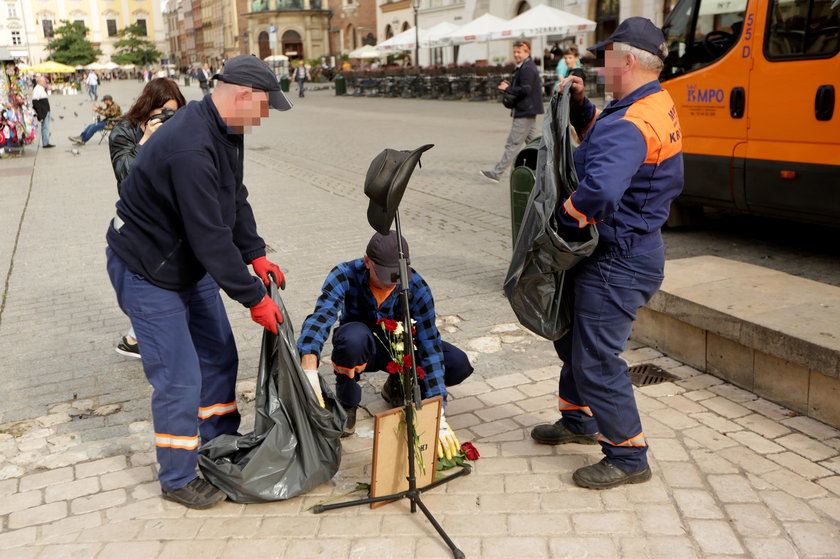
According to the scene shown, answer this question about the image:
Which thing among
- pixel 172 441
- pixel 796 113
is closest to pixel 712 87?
pixel 796 113

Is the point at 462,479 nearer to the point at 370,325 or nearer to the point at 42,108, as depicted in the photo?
the point at 370,325

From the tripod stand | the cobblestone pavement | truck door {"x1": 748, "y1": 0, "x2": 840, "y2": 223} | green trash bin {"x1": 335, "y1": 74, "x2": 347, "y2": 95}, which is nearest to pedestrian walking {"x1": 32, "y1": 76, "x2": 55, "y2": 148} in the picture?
the cobblestone pavement

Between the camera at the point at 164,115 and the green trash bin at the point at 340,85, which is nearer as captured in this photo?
the camera at the point at 164,115

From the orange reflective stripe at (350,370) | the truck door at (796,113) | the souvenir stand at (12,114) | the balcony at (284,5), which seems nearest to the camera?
the orange reflective stripe at (350,370)

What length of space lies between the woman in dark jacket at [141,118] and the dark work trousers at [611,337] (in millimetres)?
2880

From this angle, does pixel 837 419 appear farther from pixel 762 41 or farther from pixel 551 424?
pixel 762 41

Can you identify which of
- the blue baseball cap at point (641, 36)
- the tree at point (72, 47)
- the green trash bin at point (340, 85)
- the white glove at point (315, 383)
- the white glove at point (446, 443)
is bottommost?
the white glove at point (446, 443)

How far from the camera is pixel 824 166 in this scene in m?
6.50

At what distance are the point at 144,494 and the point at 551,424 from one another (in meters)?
1.92

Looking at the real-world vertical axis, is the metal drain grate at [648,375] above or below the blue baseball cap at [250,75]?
below

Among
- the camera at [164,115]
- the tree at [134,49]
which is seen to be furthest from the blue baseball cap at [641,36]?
the tree at [134,49]

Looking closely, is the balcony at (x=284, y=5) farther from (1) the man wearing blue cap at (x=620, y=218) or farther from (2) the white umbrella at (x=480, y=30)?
(1) the man wearing blue cap at (x=620, y=218)

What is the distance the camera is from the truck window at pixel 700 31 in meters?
7.26

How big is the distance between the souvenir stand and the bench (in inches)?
639
